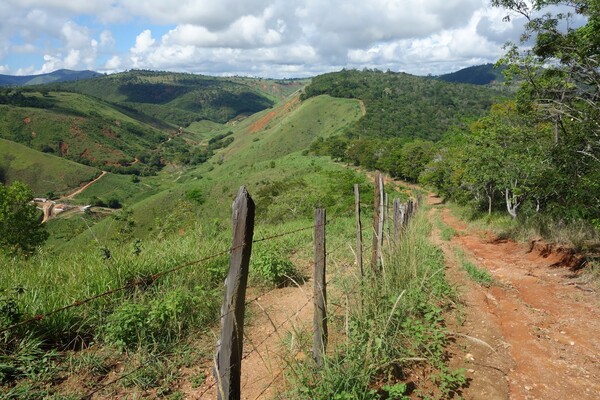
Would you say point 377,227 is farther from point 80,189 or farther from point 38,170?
point 38,170

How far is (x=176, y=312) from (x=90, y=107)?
600 ft

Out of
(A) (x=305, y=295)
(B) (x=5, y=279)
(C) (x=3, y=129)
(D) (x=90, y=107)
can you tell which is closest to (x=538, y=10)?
(A) (x=305, y=295)

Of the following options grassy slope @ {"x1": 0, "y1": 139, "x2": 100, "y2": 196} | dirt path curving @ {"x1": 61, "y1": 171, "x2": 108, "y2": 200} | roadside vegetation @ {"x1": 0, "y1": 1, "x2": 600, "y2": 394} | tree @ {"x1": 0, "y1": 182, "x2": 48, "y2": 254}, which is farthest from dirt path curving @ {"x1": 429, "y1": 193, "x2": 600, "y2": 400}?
grassy slope @ {"x1": 0, "y1": 139, "x2": 100, "y2": 196}

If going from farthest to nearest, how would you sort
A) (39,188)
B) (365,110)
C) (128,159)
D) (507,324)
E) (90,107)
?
(90,107), (128,159), (365,110), (39,188), (507,324)

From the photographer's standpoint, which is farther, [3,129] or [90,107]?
[90,107]

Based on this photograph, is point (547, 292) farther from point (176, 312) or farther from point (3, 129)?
point (3, 129)

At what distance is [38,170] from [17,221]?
280 ft

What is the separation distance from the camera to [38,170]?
96.2 m

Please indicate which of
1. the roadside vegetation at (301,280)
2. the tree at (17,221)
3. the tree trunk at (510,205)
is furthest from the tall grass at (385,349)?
the tree at (17,221)

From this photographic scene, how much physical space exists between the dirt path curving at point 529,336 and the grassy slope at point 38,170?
105374 millimetres

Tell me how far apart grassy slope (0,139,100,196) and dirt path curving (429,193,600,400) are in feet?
346

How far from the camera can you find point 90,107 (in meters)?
159

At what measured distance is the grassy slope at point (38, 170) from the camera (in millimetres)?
93312

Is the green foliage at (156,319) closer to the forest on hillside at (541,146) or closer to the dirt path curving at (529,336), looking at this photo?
the dirt path curving at (529,336)
